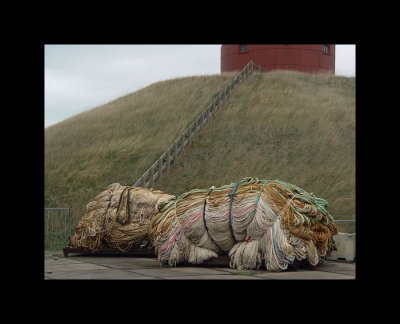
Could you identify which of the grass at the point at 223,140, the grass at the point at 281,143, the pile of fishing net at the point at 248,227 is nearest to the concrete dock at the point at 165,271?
the pile of fishing net at the point at 248,227

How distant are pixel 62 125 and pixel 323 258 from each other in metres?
31.0

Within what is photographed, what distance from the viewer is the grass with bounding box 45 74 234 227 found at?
2377 cm

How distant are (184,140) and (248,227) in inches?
718

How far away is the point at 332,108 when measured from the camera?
111 feet

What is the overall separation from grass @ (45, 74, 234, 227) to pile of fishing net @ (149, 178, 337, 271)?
30.0 ft

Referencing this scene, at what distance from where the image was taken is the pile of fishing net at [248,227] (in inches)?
397

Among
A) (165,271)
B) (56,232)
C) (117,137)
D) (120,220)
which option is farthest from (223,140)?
(165,271)

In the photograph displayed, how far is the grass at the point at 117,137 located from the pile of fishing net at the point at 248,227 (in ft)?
30.0

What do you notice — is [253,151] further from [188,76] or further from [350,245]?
[188,76]

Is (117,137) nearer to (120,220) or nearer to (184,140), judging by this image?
(184,140)

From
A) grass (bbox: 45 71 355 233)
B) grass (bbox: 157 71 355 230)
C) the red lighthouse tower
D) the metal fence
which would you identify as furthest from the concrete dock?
the red lighthouse tower

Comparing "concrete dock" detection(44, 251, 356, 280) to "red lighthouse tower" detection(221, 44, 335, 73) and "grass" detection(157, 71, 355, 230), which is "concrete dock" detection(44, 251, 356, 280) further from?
"red lighthouse tower" detection(221, 44, 335, 73)

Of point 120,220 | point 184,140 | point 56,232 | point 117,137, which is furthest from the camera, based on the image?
point 117,137

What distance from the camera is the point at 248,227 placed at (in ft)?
33.7
